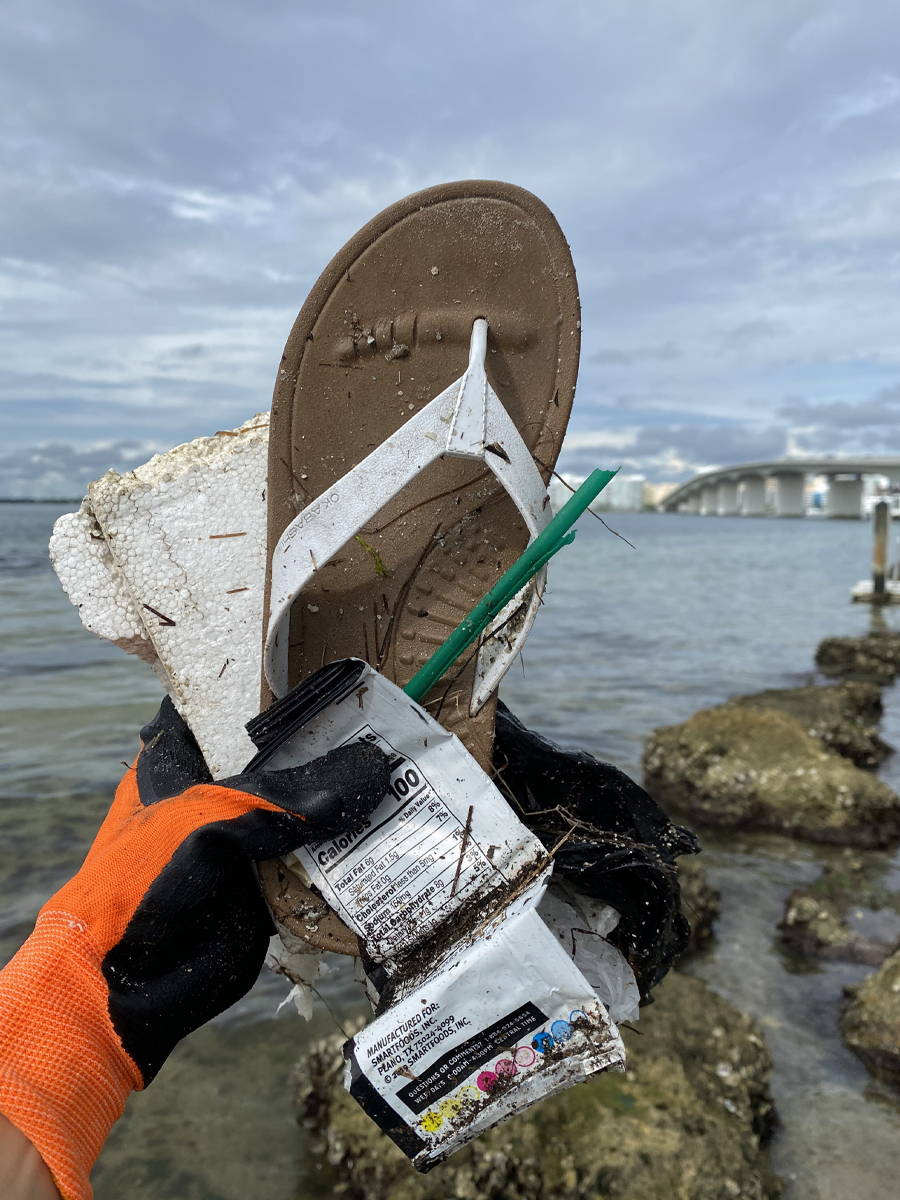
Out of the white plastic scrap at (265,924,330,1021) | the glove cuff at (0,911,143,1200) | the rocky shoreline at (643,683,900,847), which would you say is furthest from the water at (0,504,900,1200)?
the glove cuff at (0,911,143,1200)

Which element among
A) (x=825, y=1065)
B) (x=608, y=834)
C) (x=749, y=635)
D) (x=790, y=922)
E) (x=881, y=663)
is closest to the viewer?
A: (x=608, y=834)

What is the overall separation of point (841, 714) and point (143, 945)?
22.7 feet

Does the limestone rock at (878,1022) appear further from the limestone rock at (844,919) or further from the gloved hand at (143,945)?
the gloved hand at (143,945)

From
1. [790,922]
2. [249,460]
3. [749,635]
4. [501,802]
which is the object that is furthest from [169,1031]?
[749,635]

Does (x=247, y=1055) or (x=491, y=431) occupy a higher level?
(x=491, y=431)

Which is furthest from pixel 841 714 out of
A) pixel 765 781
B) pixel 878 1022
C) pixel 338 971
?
pixel 338 971

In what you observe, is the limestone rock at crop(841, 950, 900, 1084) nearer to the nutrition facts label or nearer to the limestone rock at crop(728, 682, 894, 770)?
the nutrition facts label

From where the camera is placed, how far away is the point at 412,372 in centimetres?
167

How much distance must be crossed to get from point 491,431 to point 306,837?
2.62ft

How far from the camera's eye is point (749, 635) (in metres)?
13.2

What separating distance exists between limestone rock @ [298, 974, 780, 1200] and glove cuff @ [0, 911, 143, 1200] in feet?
5.05

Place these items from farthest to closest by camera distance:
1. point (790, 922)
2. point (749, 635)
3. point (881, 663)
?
point (749, 635) → point (881, 663) → point (790, 922)

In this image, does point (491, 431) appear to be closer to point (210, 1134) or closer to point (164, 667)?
point (164, 667)

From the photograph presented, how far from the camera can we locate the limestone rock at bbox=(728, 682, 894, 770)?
20.8ft
